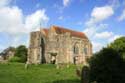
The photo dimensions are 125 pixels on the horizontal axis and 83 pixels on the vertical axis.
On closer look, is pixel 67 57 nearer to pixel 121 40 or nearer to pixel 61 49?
pixel 61 49

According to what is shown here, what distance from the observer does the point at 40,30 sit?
84.4 metres

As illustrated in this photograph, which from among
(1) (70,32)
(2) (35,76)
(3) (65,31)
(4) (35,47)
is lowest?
(2) (35,76)

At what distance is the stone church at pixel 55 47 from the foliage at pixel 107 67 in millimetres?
53678

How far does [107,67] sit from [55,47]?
57.4 metres

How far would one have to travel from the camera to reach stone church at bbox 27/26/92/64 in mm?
78562

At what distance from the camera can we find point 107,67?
23.4 m

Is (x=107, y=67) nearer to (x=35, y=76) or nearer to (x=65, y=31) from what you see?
(x=35, y=76)

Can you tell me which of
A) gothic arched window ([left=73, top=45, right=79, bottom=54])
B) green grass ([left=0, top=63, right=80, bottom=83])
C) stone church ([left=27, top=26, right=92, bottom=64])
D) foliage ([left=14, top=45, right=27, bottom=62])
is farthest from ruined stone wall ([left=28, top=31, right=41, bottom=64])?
green grass ([left=0, top=63, right=80, bottom=83])

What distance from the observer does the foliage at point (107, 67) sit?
23188mm

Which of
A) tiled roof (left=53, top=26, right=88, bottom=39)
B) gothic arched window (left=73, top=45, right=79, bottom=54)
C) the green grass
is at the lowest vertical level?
the green grass

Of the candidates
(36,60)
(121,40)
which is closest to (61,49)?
(36,60)

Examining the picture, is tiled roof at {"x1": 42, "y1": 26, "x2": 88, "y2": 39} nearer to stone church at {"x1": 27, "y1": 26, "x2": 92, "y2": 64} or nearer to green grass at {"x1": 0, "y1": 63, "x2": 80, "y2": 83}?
stone church at {"x1": 27, "y1": 26, "x2": 92, "y2": 64}

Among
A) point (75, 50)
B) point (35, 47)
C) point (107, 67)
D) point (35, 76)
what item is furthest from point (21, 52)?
point (107, 67)

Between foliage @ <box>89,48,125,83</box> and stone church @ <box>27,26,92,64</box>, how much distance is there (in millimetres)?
53678
